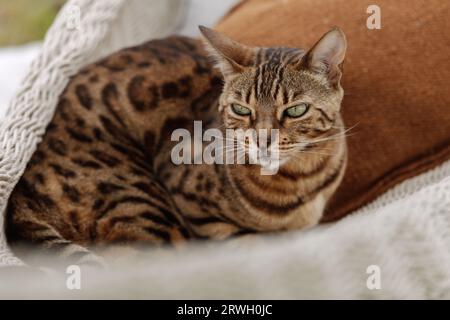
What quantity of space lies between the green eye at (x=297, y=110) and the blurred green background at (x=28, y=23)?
174 centimetres

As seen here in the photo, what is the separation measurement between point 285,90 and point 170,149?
1.21 ft

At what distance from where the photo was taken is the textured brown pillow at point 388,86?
1.40 meters

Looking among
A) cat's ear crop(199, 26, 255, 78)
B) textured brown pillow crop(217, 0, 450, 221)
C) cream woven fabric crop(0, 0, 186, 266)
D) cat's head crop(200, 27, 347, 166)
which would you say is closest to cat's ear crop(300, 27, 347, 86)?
cat's head crop(200, 27, 347, 166)

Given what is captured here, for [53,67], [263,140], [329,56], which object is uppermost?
[53,67]

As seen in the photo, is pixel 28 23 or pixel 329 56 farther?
pixel 28 23

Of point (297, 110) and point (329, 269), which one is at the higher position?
point (297, 110)

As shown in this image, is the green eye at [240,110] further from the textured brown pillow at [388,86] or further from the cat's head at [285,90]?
the textured brown pillow at [388,86]

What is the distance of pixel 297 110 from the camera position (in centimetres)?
116

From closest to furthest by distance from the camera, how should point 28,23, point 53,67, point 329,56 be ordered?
point 329,56 → point 53,67 → point 28,23

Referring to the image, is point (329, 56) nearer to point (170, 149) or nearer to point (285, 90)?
point (285, 90)

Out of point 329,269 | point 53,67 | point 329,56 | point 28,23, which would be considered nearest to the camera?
point 329,269

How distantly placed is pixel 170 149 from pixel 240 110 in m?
0.27

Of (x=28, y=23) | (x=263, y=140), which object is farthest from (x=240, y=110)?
(x=28, y=23)
